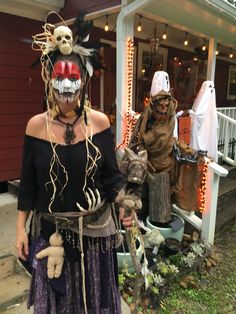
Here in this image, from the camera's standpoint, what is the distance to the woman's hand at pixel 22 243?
5.00 ft

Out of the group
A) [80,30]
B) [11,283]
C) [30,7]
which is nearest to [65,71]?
[80,30]

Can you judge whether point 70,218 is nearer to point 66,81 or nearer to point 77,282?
point 77,282

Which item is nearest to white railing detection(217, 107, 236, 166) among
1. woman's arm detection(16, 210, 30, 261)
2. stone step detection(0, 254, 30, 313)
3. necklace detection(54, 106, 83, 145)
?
stone step detection(0, 254, 30, 313)

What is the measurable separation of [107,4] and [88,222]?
295 centimetres

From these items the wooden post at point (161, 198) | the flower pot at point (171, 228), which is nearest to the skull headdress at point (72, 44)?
the wooden post at point (161, 198)

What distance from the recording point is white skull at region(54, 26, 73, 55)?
133 centimetres

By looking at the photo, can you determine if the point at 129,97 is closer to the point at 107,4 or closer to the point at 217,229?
the point at 107,4

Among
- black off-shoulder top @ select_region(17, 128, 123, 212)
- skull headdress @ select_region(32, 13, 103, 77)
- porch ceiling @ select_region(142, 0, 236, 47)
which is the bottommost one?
black off-shoulder top @ select_region(17, 128, 123, 212)

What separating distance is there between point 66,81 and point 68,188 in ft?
1.57

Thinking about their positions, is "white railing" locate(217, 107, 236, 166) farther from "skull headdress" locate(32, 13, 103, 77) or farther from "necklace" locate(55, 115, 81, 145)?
"necklace" locate(55, 115, 81, 145)

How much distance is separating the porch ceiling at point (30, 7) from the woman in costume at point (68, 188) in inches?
118

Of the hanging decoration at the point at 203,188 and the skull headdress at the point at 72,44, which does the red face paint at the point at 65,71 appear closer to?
the skull headdress at the point at 72,44

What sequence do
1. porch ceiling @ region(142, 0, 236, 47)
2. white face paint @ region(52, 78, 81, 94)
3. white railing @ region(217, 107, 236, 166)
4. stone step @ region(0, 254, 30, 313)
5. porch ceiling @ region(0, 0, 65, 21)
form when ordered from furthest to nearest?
white railing @ region(217, 107, 236, 166) → porch ceiling @ region(0, 0, 65, 21) → porch ceiling @ region(142, 0, 236, 47) → stone step @ region(0, 254, 30, 313) → white face paint @ region(52, 78, 81, 94)

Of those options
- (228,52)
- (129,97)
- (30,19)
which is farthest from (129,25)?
(228,52)
